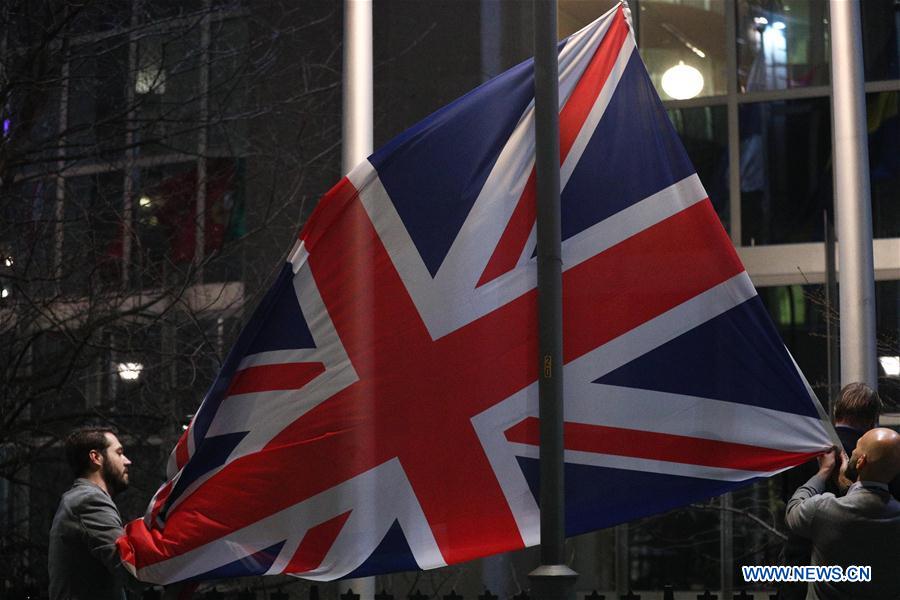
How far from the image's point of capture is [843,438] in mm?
5781

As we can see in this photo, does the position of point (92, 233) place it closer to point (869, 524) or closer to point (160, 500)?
point (160, 500)

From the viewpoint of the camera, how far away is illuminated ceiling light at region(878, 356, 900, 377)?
11.8 m

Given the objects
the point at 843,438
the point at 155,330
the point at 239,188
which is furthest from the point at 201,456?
the point at 239,188

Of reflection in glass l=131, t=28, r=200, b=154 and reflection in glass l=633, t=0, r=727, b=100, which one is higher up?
reflection in glass l=633, t=0, r=727, b=100

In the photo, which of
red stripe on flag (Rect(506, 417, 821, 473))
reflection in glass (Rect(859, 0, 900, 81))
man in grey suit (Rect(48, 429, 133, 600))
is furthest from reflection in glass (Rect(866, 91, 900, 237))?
man in grey suit (Rect(48, 429, 133, 600))

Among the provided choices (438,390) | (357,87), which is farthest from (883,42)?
(438,390)

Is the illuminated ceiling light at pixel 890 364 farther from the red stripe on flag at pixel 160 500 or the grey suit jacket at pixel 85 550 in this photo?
the grey suit jacket at pixel 85 550

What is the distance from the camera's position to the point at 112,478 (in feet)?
21.5

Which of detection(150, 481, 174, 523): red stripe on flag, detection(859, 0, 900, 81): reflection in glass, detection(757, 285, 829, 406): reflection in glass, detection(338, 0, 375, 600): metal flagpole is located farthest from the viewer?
detection(859, 0, 900, 81): reflection in glass

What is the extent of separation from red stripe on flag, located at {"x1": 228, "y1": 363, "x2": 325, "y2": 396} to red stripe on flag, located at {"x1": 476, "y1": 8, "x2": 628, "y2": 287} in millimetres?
914

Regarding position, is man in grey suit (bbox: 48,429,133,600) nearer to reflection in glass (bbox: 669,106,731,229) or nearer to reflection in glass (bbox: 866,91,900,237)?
reflection in glass (bbox: 669,106,731,229)

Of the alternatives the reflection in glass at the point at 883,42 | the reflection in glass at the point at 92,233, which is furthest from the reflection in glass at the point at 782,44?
the reflection in glass at the point at 92,233

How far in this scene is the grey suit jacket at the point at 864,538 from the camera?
528 centimetres

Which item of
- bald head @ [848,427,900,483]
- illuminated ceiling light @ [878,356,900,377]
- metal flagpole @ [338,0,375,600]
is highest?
metal flagpole @ [338,0,375,600]
